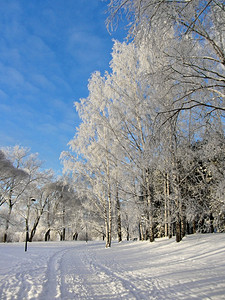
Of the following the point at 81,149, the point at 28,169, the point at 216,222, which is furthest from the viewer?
the point at 28,169

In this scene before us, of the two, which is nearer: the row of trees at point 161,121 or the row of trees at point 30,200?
the row of trees at point 161,121

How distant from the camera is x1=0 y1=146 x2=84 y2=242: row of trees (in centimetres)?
2297

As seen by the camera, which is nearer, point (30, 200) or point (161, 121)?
point (161, 121)

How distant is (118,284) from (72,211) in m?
31.8

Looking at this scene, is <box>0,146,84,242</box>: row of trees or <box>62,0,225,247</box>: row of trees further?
<box>0,146,84,242</box>: row of trees

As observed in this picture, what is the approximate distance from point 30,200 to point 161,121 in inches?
898

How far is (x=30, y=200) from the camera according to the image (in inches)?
947

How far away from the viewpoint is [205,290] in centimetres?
398

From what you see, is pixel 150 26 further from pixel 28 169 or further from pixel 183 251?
pixel 28 169

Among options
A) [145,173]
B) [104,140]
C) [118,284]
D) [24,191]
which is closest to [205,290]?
[118,284]

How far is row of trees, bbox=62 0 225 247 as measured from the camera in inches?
153

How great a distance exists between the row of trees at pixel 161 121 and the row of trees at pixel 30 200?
6424 millimetres

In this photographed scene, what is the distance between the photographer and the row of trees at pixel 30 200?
22969 mm

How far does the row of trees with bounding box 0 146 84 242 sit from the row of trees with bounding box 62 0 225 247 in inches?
253
